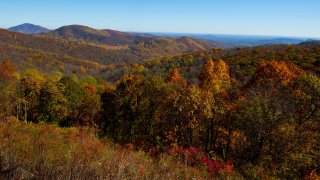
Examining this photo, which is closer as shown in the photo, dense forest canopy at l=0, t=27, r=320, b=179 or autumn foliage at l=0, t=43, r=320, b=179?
autumn foliage at l=0, t=43, r=320, b=179

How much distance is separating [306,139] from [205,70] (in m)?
32.2

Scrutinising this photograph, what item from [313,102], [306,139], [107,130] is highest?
[313,102]

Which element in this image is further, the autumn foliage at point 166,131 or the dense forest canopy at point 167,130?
the dense forest canopy at point 167,130

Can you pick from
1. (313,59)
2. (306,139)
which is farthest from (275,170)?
(313,59)

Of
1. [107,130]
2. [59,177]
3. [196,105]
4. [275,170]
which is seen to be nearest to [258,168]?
[275,170]

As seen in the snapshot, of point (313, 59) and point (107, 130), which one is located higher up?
point (313, 59)

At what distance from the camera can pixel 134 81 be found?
3347 cm

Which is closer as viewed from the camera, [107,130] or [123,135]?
[123,135]

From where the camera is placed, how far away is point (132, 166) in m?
7.66

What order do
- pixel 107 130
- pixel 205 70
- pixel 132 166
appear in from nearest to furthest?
pixel 132 166
pixel 107 130
pixel 205 70

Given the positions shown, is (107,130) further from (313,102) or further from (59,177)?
(59,177)

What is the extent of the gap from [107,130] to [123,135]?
304 cm

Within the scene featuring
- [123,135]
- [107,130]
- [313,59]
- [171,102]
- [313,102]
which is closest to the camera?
[313,102]

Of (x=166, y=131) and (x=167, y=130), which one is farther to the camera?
(x=167, y=130)
